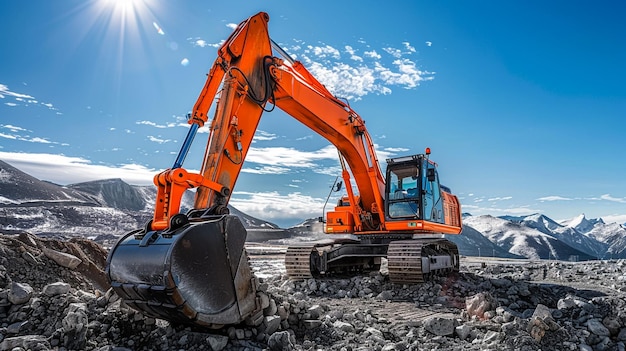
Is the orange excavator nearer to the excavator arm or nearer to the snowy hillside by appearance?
the excavator arm

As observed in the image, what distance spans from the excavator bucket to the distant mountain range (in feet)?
89.6

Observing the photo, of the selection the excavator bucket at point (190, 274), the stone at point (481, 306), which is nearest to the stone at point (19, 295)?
the excavator bucket at point (190, 274)

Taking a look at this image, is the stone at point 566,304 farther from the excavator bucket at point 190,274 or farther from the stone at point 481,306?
the excavator bucket at point 190,274

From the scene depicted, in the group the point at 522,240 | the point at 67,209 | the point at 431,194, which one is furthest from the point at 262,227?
the point at 431,194

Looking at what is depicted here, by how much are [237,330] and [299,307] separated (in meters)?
1.07

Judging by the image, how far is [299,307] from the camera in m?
5.37

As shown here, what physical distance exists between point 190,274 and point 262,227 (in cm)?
4533

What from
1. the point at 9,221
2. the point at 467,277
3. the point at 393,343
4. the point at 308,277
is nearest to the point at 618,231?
the point at 467,277

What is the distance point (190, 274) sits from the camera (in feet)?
13.4

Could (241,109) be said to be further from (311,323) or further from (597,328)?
(597,328)

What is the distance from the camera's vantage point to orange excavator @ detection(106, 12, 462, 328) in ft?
13.7

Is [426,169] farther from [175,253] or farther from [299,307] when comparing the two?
[175,253]

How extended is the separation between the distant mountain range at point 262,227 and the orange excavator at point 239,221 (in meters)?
21.8

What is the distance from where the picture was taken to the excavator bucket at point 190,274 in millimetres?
4023
